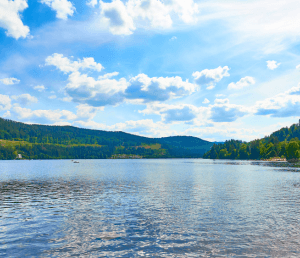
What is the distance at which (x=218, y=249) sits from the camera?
2231 centimetres

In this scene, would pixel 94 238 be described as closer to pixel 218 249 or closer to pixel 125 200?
pixel 218 249

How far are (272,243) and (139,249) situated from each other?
41.6ft

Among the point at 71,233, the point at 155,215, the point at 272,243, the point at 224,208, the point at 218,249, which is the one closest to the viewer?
the point at 218,249

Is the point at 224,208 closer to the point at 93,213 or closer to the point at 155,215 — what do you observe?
the point at 155,215

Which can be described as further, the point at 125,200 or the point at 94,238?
the point at 125,200

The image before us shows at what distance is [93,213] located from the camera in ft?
120

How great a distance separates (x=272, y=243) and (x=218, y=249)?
5.77 metres

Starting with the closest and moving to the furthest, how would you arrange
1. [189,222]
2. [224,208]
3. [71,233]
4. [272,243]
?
1. [272,243]
2. [71,233]
3. [189,222]
4. [224,208]

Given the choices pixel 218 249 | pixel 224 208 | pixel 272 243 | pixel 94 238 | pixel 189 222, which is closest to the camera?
pixel 218 249

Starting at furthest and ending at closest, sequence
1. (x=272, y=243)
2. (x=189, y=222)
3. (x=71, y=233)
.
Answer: (x=189, y=222) < (x=71, y=233) < (x=272, y=243)

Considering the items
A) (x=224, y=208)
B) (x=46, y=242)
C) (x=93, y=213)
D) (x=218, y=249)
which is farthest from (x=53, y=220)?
(x=224, y=208)

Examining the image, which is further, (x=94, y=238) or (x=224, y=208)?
(x=224, y=208)

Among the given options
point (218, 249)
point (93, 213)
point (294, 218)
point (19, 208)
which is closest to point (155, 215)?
point (93, 213)

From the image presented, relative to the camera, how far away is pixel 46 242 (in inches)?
953
